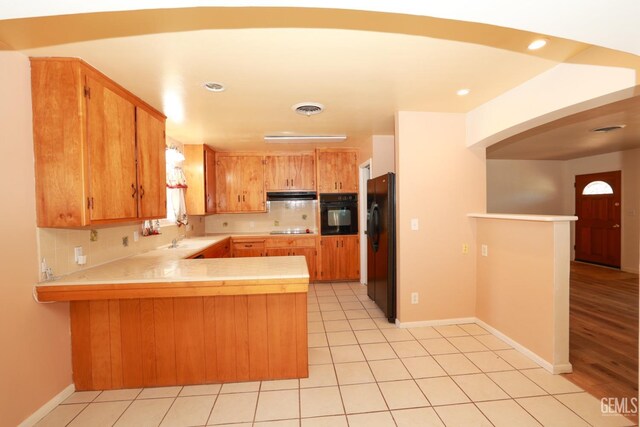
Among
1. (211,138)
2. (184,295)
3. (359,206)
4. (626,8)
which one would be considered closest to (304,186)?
(359,206)

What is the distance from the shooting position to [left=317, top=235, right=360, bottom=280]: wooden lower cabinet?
4.89 meters

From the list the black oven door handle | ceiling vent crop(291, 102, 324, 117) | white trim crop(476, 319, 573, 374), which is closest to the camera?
white trim crop(476, 319, 573, 374)

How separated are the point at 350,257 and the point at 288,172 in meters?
1.91

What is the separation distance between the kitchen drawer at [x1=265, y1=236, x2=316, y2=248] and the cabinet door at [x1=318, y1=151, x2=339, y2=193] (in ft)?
2.97

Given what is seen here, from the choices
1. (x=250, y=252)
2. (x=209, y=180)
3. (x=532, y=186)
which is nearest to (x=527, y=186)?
(x=532, y=186)

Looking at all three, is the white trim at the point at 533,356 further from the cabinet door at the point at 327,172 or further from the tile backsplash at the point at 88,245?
the tile backsplash at the point at 88,245

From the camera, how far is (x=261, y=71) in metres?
2.08

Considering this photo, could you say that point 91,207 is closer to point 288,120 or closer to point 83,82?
point 83,82

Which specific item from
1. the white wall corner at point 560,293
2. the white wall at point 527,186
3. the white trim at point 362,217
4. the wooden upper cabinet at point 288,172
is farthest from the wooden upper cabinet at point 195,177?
the white wall at point 527,186

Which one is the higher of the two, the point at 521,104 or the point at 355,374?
the point at 521,104

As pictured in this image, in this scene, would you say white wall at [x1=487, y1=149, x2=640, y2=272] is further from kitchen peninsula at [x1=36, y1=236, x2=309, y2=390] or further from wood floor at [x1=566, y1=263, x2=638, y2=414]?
kitchen peninsula at [x1=36, y1=236, x2=309, y2=390]

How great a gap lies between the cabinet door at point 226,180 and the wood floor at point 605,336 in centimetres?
482

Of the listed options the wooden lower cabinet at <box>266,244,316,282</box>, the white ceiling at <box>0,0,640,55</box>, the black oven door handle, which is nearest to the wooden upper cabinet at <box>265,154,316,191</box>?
the wooden lower cabinet at <box>266,244,316,282</box>

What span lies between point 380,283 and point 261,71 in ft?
9.04
